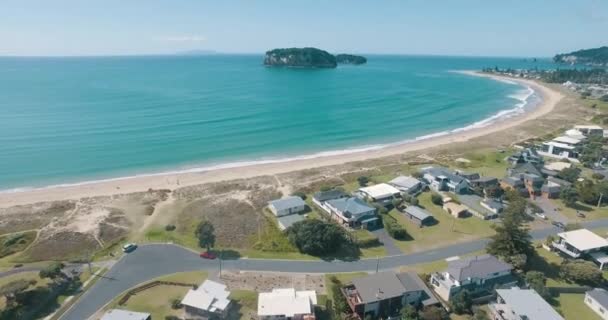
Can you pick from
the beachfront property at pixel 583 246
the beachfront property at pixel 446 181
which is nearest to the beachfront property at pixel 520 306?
the beachfront property at pixel 583 246

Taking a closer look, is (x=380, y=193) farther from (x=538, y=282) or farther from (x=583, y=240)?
(x=583, y=240)

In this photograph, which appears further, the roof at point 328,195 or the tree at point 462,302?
the roof at point 328,195

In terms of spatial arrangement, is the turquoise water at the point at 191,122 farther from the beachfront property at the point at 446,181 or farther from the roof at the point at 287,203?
the beachfront property at the point at 446,181

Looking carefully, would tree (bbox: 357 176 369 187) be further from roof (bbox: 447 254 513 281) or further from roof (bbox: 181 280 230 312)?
roof (bbox: 181 280 230 312)

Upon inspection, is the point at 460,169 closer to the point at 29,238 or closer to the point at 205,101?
the point at 29,238

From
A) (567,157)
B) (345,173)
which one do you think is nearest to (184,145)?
(345,173)

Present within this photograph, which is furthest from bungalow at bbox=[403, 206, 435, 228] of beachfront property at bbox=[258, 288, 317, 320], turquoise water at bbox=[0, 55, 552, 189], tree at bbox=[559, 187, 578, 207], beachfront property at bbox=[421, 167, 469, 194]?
turquoise water at bbox=[0, 55, 552, 189]

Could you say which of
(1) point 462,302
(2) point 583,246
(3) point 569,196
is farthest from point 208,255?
(3) point 569,196
